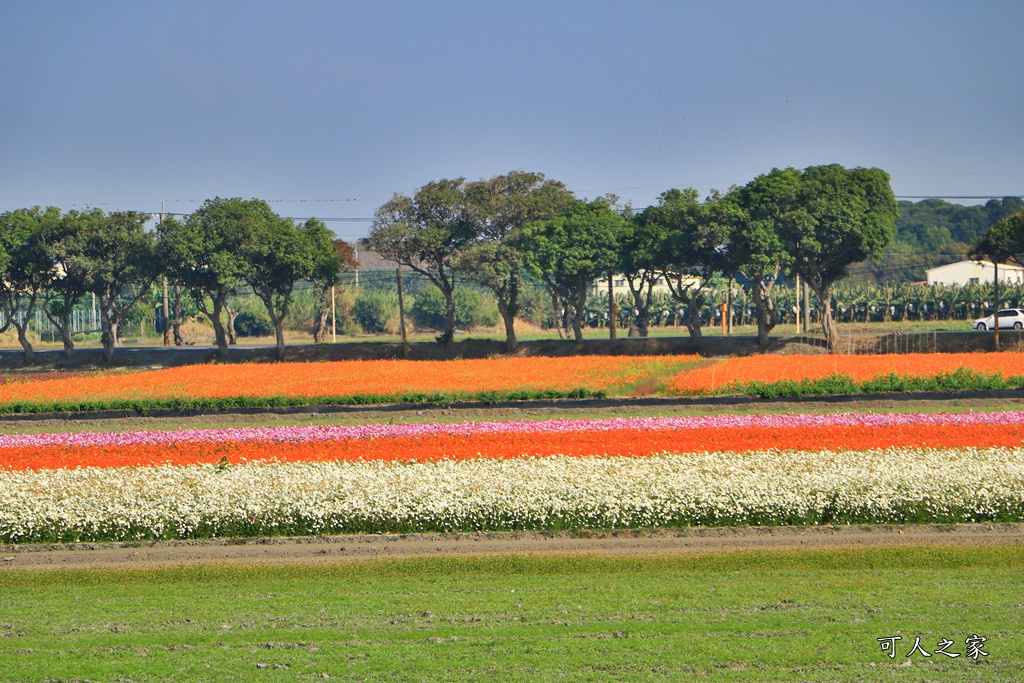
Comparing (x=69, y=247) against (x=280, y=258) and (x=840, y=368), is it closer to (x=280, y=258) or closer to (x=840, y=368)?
(x=280, y=258)

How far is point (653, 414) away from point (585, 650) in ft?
68.6

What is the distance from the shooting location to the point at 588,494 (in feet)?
57.2

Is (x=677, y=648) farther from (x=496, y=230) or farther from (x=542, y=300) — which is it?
(x=542, y=300)

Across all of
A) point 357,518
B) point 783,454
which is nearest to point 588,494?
point 357,518

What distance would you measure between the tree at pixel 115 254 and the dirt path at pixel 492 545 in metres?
46.4

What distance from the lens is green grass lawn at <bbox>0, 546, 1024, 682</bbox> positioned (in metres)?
10.3

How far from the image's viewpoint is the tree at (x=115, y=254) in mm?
60094

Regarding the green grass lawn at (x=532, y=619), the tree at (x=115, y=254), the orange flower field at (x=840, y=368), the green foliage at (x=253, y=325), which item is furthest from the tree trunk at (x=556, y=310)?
the green grass lawn at (x=532, y=619)

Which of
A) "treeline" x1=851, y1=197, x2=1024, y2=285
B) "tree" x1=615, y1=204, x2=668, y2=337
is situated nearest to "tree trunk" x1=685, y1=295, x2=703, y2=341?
"tree" x1=615, y1=204, x2=668, y2=337

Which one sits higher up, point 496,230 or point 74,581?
point 496,230

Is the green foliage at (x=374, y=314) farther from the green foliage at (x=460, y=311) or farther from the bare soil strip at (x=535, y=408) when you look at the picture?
the bare soil strip at (x=535, y=408)

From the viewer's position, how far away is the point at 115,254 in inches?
2410

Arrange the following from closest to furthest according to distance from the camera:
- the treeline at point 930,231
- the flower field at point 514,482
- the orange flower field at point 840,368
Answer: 1. the flower field at point 514,482
2. the orange flower field at point 840,368
3. the treeline at point 930,231

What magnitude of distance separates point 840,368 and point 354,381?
684 inches
